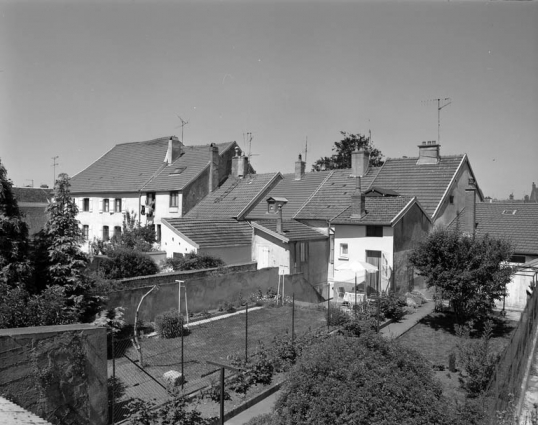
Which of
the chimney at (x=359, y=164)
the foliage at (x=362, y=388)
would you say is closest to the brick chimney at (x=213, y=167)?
the chimney at (x=359, y=164)

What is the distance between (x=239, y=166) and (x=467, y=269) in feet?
74.1

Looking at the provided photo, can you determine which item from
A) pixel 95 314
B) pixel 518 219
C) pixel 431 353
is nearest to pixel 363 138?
pixel 518 219

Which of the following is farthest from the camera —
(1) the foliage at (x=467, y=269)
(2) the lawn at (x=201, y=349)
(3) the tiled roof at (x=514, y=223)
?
(3) the tiled roof at (x=514, y=223)

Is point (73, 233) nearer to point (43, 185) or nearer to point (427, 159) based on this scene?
point (427, 159)

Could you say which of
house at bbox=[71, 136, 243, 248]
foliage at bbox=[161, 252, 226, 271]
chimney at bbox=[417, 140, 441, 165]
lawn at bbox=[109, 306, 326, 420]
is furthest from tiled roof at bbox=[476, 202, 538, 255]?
house at bbox=[71, 136, 243, 248]

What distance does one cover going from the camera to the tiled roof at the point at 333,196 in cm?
2672

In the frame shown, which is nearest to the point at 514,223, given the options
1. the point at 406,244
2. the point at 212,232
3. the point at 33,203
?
the point at 406,244

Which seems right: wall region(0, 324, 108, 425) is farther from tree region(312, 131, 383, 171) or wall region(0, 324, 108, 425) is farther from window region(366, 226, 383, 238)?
tree region(312, 131, 383, 171)

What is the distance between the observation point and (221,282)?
1945 centimetres

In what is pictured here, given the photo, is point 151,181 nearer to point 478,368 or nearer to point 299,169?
point 299,169

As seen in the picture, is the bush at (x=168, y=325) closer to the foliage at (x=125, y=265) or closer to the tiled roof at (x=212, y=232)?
the foliage at (x=125, y=265)

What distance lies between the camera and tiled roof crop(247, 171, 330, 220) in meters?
29.0

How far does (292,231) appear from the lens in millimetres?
24609

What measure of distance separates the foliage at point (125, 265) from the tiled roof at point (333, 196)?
1037cm
